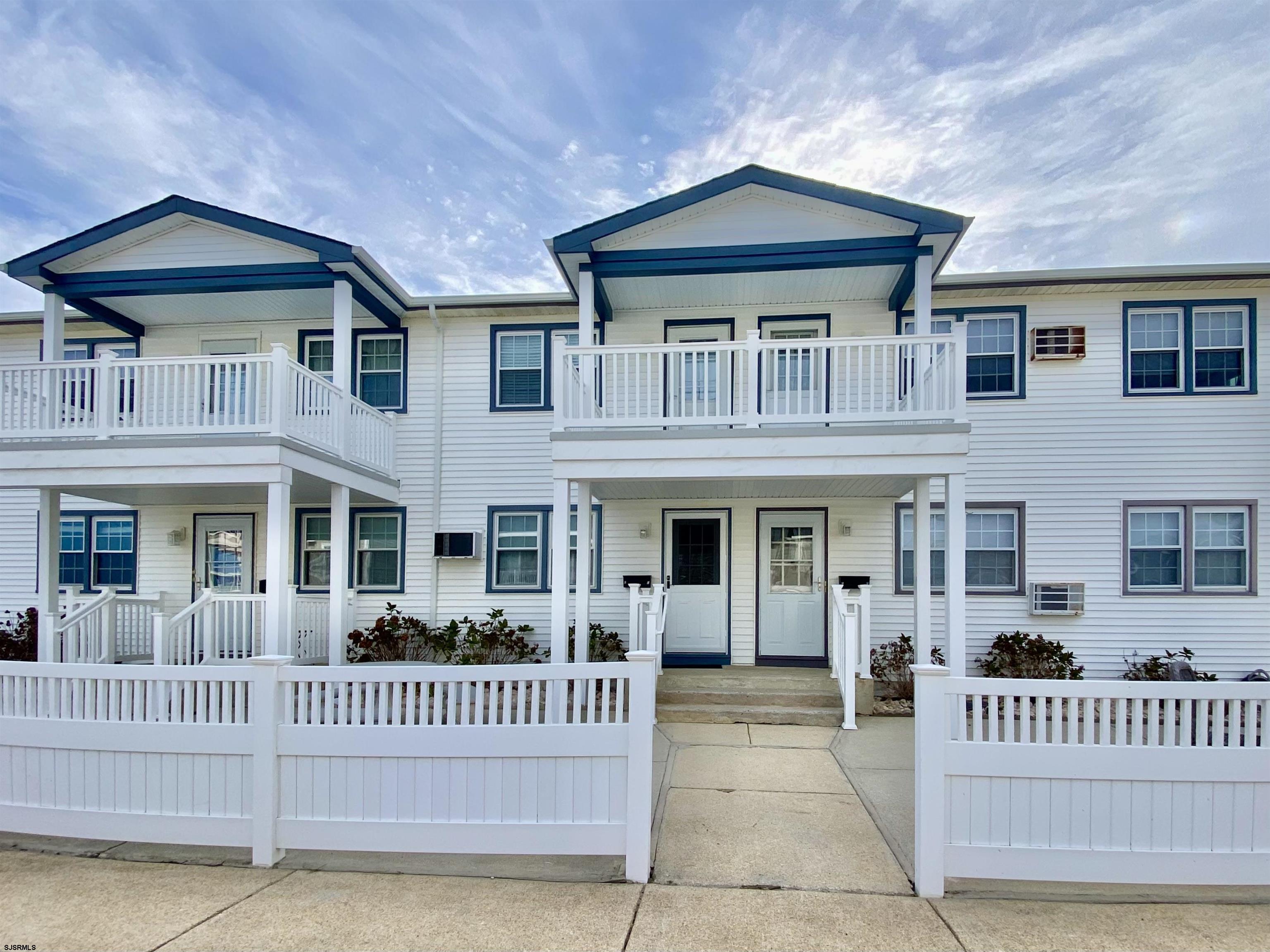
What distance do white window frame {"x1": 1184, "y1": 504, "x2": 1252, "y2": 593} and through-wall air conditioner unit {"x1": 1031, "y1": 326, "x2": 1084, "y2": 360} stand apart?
2.59m

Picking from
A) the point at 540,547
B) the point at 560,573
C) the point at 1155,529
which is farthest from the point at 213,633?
the point at 1155,529

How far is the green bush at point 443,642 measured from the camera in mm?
9711

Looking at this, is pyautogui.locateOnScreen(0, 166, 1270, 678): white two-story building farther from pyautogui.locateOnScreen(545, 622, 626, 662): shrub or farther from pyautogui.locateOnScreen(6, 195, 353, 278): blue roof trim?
pyautogui.locateOnScreen(545, 622, 626, 662): shrub

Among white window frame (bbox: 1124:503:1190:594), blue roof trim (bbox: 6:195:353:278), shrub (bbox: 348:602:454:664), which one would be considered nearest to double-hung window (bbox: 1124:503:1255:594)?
white window frame (bbox: 1124:503:1190:594)

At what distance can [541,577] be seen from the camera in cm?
1030

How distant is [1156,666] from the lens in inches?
357

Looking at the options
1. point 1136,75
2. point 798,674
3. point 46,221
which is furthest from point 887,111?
point 46,221

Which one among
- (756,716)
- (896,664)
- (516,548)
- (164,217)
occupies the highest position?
(164,217)

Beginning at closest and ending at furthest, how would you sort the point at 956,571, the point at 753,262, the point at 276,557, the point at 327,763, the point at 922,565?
the point at 327,763 → the point at 956,571 → the point at 276,557 → the point at 922,565 → the point at 753,262

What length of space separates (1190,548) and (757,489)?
594 cm

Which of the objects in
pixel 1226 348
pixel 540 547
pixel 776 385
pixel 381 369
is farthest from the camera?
pixel 381 369

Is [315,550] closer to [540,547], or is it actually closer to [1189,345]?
[540,547]

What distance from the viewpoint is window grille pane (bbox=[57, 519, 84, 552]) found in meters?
11.0

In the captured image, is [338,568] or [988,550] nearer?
[338,568]
